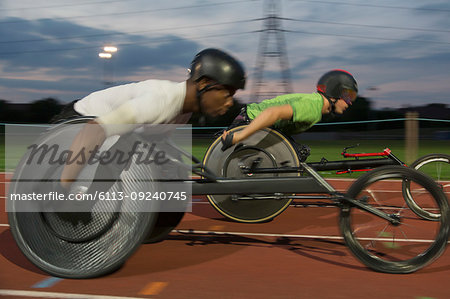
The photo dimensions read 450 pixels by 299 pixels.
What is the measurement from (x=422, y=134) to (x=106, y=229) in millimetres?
29541

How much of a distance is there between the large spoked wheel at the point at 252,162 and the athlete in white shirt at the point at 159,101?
1605mm

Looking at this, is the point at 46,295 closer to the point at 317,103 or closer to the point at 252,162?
the point at 252,162

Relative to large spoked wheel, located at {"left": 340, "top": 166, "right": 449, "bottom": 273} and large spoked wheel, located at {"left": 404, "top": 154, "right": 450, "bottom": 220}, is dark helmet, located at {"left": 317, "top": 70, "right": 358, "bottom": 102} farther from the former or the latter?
large spoked wheel, located at {"left": 340, "top": 166, "right": 449, "bottom": 273}

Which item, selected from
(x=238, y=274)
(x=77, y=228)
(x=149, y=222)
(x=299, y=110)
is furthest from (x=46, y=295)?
(x=299, y=110)

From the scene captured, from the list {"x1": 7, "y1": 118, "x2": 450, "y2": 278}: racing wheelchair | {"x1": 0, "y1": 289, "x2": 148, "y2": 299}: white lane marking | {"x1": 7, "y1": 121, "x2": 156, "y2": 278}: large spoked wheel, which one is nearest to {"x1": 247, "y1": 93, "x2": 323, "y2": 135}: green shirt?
{"x1": 7, "y1": 118, "x2": 450, "y2": 278}: racing wheelchair

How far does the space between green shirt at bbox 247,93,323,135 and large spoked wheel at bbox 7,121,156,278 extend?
1.84m

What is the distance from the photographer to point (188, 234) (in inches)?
192

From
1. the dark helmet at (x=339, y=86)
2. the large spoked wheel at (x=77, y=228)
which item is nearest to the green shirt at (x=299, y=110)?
the dark helmet at (x=339, y=86)

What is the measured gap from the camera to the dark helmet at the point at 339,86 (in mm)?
5074

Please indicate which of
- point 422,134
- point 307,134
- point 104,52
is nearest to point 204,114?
point 307,134

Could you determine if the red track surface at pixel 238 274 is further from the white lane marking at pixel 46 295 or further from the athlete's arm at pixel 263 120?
the athlete's arm at pixel 263 120

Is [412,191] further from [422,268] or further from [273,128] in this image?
[273,128]

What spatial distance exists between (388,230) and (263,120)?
4.42ft

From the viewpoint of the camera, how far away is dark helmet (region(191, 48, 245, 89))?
11.3 feet
